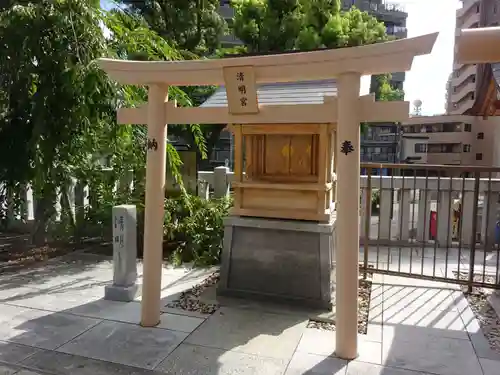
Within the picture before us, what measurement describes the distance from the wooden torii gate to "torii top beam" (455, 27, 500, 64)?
0.47 m

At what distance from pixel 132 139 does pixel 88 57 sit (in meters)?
1.52

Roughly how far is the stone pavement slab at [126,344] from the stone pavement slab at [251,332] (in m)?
0.25

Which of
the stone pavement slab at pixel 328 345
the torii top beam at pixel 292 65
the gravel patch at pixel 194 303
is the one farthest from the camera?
the gravel patch at pixel 194 303

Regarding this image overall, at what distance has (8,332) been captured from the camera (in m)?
3.82

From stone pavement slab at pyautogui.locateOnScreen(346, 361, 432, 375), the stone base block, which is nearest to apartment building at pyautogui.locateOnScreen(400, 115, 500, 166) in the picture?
the stone base block

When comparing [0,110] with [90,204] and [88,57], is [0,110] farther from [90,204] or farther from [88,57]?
[90,204]

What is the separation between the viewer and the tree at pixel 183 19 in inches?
579

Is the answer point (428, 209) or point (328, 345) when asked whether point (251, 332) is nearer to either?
point (328, 345)

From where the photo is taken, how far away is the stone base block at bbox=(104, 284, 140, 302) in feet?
15.3

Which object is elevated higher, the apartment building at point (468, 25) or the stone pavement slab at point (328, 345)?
the apartment building at point (468, 25)

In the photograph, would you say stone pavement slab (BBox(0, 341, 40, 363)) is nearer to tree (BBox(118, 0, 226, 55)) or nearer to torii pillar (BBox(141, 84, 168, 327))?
torii pillar (BBox(141, 84, 168, 327))

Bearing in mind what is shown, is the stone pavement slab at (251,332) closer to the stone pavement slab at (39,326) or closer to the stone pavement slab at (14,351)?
the stone pavement slab at (39,326)

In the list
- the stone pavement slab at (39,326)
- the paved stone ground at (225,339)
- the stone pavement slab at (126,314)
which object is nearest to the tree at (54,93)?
the paved stone ground at (225,339)

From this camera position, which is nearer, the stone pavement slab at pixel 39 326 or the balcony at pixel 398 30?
the stone pavement slab at pixel 39 326
